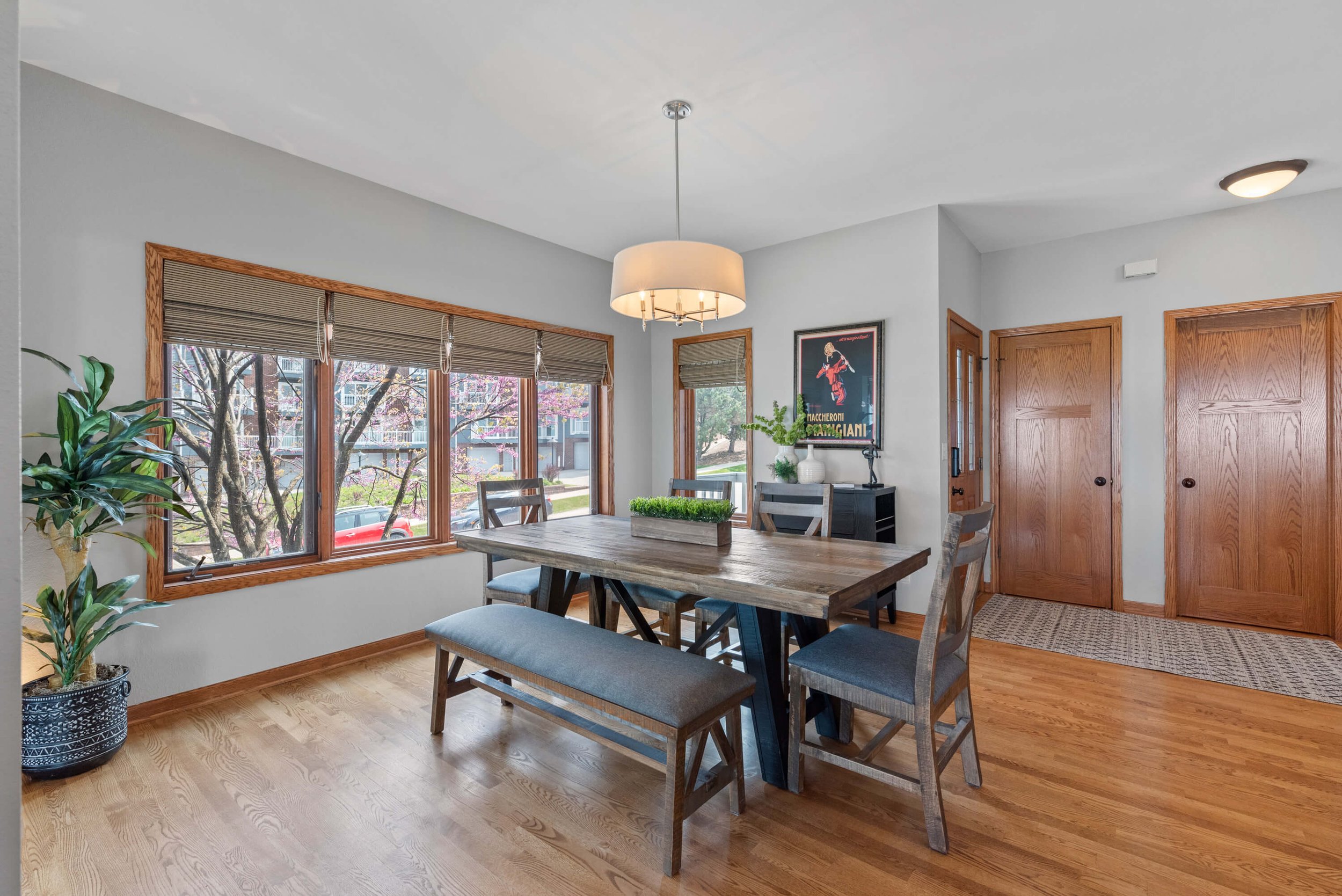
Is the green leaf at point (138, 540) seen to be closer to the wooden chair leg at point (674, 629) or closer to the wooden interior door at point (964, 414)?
the wooden chair leg at point (674, 629)

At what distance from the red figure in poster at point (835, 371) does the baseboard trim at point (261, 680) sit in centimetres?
312

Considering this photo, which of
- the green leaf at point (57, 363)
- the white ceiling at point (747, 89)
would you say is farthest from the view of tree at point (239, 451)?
the white ceiling at point (747, 89)

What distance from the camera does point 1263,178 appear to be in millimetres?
3297

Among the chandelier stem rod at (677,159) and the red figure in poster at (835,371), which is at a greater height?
the chandelier stem rod at (677,159)

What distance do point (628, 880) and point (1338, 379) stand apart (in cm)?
479

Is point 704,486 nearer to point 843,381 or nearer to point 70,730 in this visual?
point 843,381

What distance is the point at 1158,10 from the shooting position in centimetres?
211

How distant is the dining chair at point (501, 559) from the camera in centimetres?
299

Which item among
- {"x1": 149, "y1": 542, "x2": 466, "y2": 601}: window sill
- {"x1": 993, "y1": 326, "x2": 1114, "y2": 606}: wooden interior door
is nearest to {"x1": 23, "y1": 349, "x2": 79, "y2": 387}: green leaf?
{"x1": 149, "y1": 542, "x2": 466, "y2": 601}: window sill

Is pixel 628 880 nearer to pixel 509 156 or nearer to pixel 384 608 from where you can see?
pixel 384 608

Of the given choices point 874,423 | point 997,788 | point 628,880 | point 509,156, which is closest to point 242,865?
Result: point 628,880

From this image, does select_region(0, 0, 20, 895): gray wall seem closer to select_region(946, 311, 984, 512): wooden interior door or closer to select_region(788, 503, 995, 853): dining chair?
select_region(788, 503, 995, 853): dining chair

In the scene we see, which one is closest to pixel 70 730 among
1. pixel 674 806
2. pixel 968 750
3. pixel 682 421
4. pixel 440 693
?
pixel 440 693

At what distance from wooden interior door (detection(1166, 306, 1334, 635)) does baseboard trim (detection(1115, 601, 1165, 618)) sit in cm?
15
